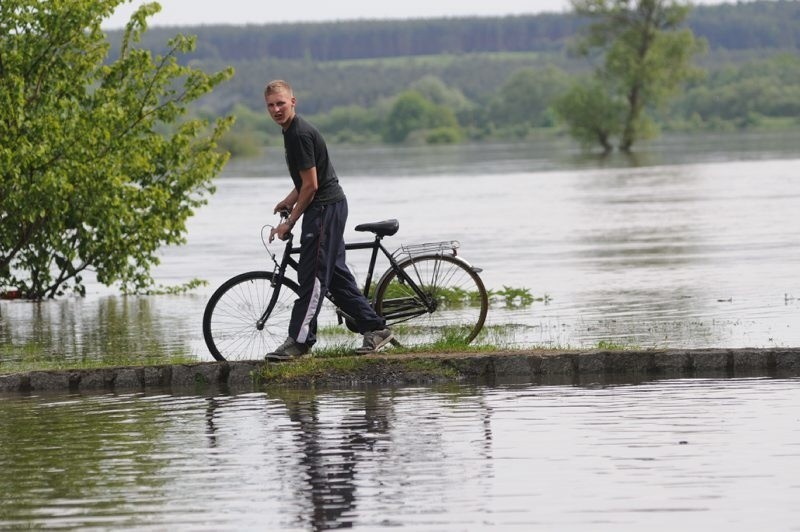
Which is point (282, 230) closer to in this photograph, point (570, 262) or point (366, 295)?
point (366, 295)

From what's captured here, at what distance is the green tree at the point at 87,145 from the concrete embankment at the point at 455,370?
538 centimetres

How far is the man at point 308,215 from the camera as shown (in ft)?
35.0

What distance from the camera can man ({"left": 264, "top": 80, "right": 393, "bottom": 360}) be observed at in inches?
420

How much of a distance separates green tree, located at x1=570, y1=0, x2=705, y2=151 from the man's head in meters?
85.5

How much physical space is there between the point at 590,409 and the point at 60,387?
3880 millimetres

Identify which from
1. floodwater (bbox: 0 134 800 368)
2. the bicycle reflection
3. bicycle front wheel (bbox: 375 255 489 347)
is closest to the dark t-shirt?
bicycle front wheel (bbox: 375 255 489 347)

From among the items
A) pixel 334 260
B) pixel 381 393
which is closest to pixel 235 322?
pixel 334 260

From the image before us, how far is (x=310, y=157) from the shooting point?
10.7 meters

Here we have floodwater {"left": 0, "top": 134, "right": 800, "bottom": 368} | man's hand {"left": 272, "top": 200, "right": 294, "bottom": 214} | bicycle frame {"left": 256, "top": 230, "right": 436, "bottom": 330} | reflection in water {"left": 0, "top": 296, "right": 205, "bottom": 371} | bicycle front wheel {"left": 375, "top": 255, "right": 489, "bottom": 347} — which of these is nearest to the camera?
man's hand {"left": 272, "top": 200, "right": 294, "bottom": 214}

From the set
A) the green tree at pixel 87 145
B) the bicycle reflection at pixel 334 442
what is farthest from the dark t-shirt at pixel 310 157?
the green tree at pixel 87 145

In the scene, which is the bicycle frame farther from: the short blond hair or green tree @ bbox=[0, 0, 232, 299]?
green tree @ bbox=[0, 0, 232, 299]

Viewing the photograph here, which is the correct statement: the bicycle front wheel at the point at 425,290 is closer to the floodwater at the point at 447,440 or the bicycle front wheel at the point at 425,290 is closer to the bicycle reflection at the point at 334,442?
the floodwater at the point at 447,440

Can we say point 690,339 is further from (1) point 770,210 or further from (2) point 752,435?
(1) point 770,210

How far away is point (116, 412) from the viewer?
9.76 metres
